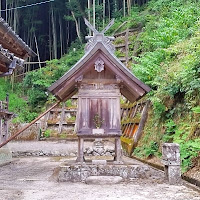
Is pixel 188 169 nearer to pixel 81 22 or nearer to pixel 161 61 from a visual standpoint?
pixel 161 61

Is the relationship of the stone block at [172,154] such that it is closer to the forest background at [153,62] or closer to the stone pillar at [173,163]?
the stone pillar at [173,163]

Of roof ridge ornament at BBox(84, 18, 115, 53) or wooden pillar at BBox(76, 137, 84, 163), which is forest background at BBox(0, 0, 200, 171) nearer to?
roof ridge ornament at BBox(84, 18, 115, 53)

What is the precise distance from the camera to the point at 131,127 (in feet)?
42.9

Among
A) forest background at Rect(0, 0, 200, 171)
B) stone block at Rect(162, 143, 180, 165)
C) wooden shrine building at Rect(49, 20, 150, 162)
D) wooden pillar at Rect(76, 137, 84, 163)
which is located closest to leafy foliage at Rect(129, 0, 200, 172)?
forest background at Rect(0, 0, 200, 171)

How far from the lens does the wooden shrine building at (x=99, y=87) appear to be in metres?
7.07

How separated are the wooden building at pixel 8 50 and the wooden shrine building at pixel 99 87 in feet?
5.77

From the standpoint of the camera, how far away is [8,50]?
904 cm

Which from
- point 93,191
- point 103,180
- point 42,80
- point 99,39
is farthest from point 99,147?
point 42,80

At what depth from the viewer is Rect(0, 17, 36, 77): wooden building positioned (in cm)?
746

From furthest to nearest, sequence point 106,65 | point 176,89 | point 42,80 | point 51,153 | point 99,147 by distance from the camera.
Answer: point 42,80 < point 51,153 < point 99,147 < point 176,89 < point 106,65

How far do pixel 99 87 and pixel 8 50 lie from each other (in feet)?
12.8

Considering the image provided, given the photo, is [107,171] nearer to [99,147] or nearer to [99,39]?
[99,39]

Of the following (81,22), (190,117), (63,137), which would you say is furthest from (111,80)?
(81,22)

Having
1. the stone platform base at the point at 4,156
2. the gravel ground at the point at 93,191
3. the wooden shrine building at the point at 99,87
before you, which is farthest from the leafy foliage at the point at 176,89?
the stone platform base at the point at 4,156
